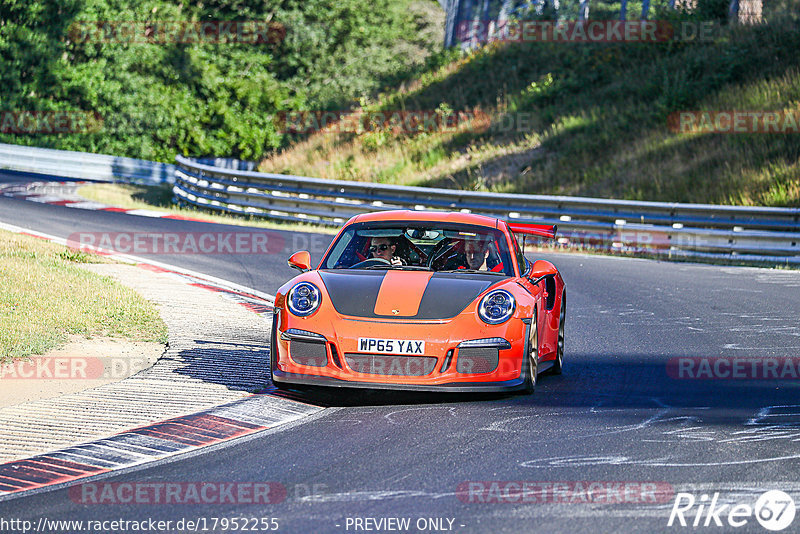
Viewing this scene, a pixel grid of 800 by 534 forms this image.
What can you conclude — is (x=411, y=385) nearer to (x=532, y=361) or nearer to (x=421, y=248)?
(x=532, y=361)

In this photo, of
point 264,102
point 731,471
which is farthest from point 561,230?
point 264,102

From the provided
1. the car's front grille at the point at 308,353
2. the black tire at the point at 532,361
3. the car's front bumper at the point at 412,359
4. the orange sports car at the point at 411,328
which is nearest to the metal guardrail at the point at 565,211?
the orange sports car at the point at 411,328

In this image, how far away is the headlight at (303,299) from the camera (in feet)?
A: 24.1

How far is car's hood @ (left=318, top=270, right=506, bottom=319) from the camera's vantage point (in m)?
7.23

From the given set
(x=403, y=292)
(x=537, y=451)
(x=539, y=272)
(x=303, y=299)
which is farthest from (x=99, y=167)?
(x=537, y=451)

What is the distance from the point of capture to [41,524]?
4.69 metres

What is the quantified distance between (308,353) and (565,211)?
543 inches

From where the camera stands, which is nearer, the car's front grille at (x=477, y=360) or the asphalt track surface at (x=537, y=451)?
the asphalt track surface at (x=537, y=451)

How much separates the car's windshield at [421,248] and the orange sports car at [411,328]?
0.23 ft

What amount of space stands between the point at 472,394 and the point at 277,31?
144ft

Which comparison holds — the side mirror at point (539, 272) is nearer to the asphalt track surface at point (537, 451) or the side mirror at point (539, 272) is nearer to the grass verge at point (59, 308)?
the asphalt track surface at point (537, 451)

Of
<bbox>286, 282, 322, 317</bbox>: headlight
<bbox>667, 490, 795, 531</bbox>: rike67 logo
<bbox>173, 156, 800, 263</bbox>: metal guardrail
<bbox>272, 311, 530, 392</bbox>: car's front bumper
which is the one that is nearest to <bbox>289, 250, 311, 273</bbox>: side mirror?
<bbox>286, 282, 322, 317</bbox>: headlight

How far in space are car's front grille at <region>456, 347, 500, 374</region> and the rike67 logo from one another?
2.24m

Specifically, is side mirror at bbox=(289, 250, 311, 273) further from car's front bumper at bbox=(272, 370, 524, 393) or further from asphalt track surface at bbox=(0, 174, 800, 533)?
car's front bumper at bbox=(272, 370, 524, 393)
